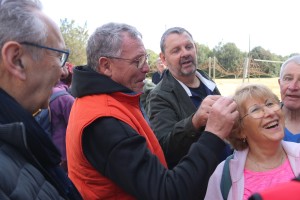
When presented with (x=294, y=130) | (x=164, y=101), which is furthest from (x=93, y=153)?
(x=294, y=130)

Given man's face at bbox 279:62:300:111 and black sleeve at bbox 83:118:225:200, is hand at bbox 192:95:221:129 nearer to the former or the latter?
black sleeve at bbox 83:118:225:200

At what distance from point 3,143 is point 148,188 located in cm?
65

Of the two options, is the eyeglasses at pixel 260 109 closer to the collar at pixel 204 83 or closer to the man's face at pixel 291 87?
the man's face at pixel 291 87

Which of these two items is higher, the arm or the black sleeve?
the black sleeve

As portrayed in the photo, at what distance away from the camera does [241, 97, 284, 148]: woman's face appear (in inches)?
82.3

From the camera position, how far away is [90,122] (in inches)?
60.3

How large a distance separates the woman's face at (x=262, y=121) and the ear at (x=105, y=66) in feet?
3.07

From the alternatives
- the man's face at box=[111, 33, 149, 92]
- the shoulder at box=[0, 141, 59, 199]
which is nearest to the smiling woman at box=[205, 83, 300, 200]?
the man's face at box=[111, 33, 149, 92]

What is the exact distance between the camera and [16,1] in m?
1.25

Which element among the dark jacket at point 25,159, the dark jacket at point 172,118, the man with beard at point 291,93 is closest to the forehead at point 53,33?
the dark jacket at point 25,159

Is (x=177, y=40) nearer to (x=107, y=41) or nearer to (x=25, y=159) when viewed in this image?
(x=107, y=41)

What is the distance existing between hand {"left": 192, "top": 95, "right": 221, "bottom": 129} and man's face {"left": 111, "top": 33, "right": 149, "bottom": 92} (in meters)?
0.40

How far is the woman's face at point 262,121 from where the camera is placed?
2090 mm

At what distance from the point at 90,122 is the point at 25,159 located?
0.43 m
